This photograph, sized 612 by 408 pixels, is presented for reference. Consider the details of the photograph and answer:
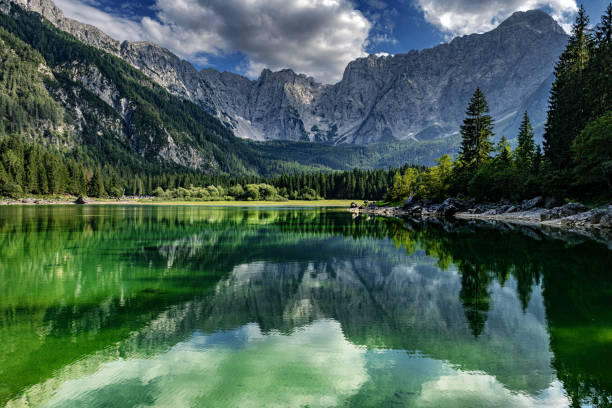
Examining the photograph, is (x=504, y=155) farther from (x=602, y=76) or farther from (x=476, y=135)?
(x=602, y=76)

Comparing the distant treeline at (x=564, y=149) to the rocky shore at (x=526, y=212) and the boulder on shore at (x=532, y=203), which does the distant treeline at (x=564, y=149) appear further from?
the rocky shore at (x=526, y=212)

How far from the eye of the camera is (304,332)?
37.9ft

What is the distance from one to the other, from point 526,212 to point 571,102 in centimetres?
2067

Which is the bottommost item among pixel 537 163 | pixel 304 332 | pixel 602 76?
pixel 304 332

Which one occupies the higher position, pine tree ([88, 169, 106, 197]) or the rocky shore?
pine tree ([88, 169, 106, 197])

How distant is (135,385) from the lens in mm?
8008

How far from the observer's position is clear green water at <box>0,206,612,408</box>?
7.75 metres

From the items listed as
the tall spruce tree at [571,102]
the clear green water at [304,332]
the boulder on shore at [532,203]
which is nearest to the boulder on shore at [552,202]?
the boulder on shore at [532,203]

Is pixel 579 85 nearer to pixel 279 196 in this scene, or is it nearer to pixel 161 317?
pixel 161 317

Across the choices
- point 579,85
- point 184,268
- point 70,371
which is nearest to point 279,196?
point 579,85

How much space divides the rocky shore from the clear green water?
28.5m

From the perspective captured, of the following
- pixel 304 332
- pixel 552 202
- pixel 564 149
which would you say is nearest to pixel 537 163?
pixel 564 149

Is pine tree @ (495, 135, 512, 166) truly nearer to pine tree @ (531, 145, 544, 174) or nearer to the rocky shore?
pine tree @ (531, 145, 544, 174)

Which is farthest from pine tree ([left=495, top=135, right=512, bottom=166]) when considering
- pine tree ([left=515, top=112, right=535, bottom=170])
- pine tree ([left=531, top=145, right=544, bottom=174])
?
pine tree ([left=531, top=145, right=544, bottom=174])
